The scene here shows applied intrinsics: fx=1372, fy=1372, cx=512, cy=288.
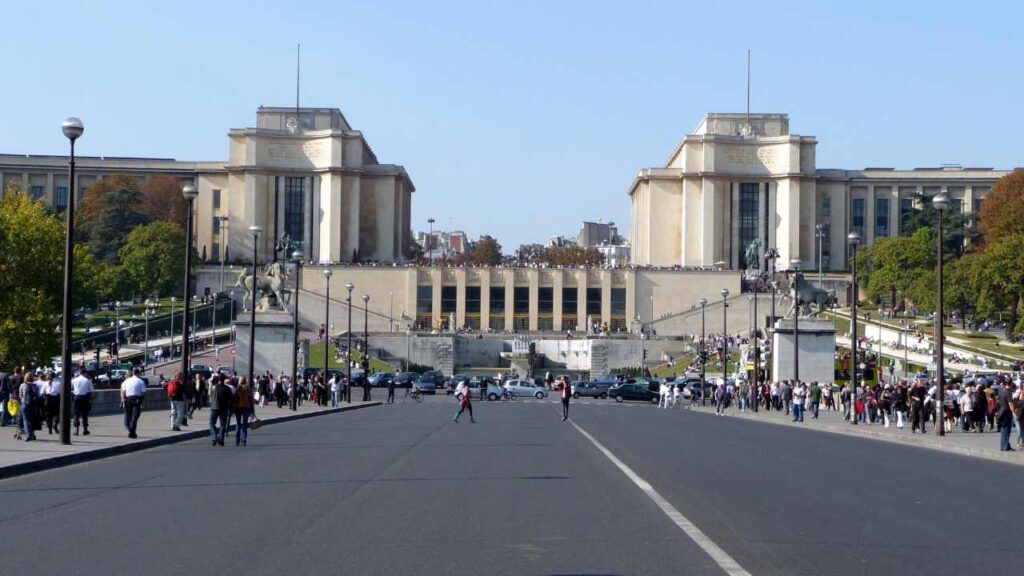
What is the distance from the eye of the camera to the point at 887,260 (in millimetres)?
119125

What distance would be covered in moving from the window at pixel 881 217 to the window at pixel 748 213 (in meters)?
16.9

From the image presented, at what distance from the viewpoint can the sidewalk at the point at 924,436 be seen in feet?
99.3

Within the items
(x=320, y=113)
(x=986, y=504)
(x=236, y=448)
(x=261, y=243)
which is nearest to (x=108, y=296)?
(x=261, y=243)

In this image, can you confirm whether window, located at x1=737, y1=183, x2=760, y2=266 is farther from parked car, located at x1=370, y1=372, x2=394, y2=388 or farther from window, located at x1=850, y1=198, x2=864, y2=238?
parked car, located at x1=370, y1=372, x2=394, y2=388

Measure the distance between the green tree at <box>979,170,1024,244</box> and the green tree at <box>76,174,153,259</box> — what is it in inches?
3179

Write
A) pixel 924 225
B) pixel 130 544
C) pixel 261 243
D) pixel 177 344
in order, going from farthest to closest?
pixel 261 243 < pixel 924 225 < pixel 177 344 < pixel 130 544

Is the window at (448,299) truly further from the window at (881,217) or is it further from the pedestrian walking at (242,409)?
the pedestrian walking at (242,409)

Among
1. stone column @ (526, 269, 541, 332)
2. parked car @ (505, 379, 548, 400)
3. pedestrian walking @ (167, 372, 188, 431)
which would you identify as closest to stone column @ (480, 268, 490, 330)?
stone column @ (526, 269, 541, 332)

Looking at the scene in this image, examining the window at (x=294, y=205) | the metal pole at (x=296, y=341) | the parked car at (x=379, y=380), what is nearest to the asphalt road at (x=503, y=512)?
the metal pole at (x=296, y=341)

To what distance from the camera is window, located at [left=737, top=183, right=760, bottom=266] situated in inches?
5925

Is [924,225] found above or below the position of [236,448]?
above

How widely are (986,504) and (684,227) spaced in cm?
13362

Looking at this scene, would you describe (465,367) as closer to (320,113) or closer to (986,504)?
(320,113)

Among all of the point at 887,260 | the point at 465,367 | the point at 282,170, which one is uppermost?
the point at 282,170
